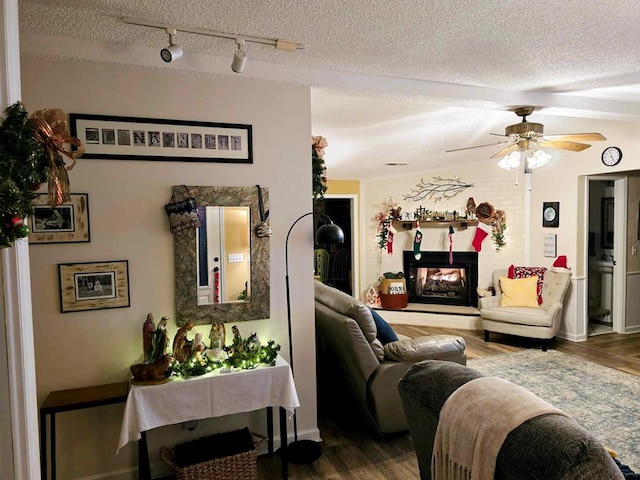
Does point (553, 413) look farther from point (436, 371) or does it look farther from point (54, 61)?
point (54, 61)

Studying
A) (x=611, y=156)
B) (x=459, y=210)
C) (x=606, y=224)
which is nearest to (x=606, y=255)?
(x=606, y=224)

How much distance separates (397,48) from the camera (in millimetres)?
2494

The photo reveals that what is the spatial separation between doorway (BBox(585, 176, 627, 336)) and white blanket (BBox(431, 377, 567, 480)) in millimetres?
5203

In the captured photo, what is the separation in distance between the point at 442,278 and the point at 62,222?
557 cm

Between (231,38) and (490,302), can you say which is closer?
(231,38)

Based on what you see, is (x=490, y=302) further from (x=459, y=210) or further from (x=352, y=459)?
(x=352, y=459)

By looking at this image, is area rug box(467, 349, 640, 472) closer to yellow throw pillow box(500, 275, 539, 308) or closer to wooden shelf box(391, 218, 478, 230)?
yellow throw pillow box(500, 275, 539, 308)

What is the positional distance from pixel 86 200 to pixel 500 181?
5.45 m

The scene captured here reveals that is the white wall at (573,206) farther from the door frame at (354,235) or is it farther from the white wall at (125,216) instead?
the white wall at (125,216)

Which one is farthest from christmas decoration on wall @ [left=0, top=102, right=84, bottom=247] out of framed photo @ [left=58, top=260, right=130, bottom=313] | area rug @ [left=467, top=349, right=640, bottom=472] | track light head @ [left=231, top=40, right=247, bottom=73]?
area rug @ [left=467, top=349, right=640, bottom=472]

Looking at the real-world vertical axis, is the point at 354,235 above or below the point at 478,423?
above

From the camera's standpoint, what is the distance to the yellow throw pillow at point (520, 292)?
5410 mm

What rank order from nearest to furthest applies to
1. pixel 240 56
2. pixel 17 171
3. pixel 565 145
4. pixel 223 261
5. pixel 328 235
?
1. pixel 17 171
2. pixel 240 56
3. pixel 223 261
4. pixel 328 235
5. pixel 565 145

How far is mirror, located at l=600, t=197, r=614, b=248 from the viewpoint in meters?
6.14
